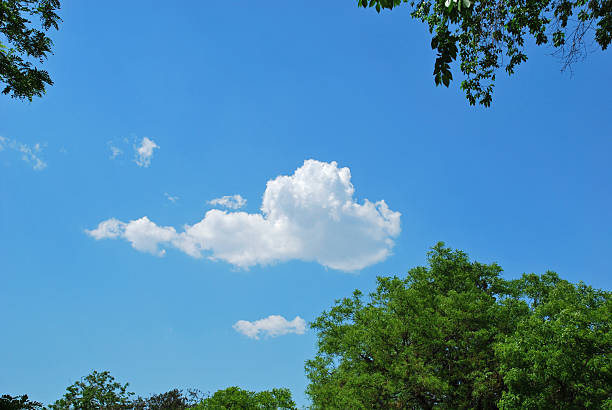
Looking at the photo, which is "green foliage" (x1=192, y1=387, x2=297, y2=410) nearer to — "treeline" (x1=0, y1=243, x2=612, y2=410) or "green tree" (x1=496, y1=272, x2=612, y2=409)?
"treeline" (x1=0, y1=243, x2=612, y2=410)

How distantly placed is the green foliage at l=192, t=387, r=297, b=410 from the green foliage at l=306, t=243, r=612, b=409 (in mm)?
1783

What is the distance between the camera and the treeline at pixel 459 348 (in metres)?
15.0

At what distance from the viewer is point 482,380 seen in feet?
61.7

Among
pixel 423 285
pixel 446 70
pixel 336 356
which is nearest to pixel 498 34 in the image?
pixel 446 70

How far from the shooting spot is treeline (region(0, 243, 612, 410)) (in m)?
15.0

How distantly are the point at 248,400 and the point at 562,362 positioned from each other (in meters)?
15.5

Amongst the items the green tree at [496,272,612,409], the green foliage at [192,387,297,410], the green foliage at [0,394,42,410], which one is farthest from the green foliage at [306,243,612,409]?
the green foliage at [0,394,42,410]

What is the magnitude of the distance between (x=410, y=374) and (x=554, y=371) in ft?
20.7

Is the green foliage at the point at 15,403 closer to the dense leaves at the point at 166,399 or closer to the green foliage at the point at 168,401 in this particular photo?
the dense leaves at the point at 166,399

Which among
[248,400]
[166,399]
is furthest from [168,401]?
[248,400]

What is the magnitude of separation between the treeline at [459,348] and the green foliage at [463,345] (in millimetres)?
50

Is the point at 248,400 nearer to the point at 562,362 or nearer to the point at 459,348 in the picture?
the point at 459,348

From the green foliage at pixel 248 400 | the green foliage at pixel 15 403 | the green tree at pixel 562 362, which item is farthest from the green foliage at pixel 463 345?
the green foliage at pixel 15 403

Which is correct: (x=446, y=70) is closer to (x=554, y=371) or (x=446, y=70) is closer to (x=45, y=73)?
(x=45, y=73)
